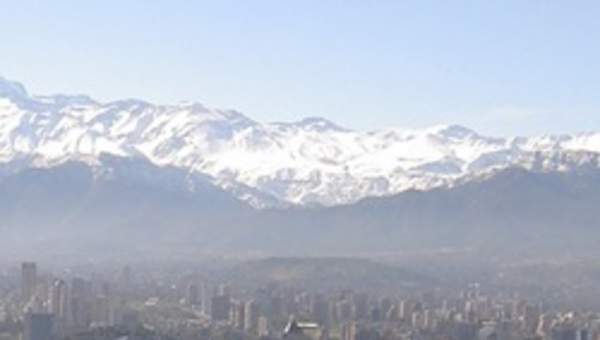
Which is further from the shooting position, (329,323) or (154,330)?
(329,323)

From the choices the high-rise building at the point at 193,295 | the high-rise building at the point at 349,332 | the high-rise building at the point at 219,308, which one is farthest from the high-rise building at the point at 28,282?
the high-rise building at the point at 349,332

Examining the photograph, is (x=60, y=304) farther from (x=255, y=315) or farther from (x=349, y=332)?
(x=349, y=332)

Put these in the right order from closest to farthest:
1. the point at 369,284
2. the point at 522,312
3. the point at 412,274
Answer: the point at 522,312 < the point at 369,284 < the point at 412,274

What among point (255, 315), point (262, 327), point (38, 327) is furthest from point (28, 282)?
point (38, 327)

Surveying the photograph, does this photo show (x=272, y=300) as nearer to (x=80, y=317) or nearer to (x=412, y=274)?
(x=80, y=317)

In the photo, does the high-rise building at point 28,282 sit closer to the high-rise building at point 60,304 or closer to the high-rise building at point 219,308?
the high-rise building at point 60,304

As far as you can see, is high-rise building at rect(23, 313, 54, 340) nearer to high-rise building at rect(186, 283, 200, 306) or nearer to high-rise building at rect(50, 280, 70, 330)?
high-rise building at rect(50, 280, 70, 330)

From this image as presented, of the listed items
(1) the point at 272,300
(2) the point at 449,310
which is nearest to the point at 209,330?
(1) the point at 272,300
